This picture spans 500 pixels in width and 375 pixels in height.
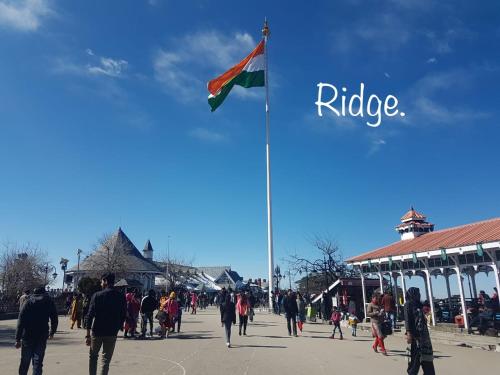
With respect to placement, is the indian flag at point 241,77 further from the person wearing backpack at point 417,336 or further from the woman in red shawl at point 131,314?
the person wearing backpack at point 417,336

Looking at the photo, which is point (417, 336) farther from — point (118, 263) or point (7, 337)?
point (118, 263)

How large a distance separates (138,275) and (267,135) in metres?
36.5

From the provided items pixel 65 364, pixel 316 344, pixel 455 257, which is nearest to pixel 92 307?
pixel 65 364

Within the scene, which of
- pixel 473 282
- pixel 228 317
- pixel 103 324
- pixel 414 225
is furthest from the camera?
pixel 414 225

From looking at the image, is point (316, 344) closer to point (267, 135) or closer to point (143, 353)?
point (143, 353)

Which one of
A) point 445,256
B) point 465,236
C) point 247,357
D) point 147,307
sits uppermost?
point 465,236

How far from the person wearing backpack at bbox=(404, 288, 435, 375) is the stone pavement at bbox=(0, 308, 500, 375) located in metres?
2.28

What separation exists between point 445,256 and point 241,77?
786 inches

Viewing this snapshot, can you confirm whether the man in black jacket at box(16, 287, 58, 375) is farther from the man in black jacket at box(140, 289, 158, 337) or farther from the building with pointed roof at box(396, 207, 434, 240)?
the building with pointed roof at box(396, 207, 434, 240)

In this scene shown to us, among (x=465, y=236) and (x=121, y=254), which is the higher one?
(x=121, y=254)

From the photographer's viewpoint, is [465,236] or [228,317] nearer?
[228,317]

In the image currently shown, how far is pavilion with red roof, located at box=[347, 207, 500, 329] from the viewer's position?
52.5ft

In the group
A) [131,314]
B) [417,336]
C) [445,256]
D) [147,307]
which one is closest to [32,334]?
[417,336]

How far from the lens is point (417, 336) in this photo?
7281 mm
